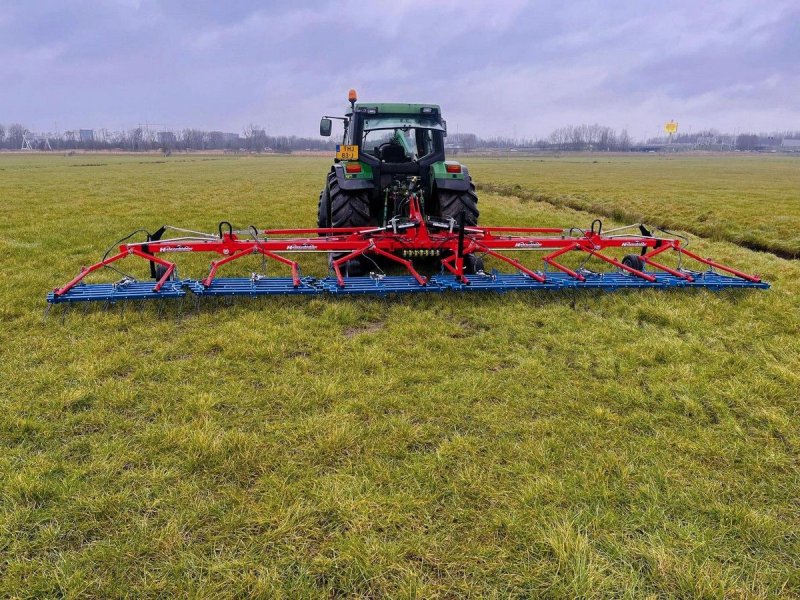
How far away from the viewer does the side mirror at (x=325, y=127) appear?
7516mm

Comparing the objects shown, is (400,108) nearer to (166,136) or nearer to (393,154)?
(393,154)

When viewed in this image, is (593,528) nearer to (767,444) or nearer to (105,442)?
(767,444)

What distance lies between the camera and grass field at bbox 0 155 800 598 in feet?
6.59

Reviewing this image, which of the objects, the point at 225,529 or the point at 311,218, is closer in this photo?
the point at 225,529

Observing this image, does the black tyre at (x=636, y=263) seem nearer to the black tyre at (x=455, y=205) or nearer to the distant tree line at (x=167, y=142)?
the black tyre at (x=455, y=205)

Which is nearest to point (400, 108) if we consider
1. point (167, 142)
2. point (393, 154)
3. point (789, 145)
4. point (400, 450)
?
point (393, 154)

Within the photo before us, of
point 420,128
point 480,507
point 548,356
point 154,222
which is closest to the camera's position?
point 480,507

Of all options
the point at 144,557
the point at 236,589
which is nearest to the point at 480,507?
the point at 236,589

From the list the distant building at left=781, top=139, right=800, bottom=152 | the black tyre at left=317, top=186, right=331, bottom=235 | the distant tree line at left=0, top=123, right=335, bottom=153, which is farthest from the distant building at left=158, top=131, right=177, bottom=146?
the distant building at left=781, top=139, right=800, bottom=152

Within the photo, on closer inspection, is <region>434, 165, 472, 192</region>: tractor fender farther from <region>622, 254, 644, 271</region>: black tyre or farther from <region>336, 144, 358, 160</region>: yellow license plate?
<region>622, 254, 644, 271</region>: black tyre

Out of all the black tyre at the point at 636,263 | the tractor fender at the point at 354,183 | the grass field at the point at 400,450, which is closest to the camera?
the grass field at the point at 400,450

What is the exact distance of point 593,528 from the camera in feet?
7.27

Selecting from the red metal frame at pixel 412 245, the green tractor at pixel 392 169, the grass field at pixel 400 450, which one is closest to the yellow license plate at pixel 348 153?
the green tractor at pixel 392 169

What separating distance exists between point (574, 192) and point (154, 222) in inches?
643
